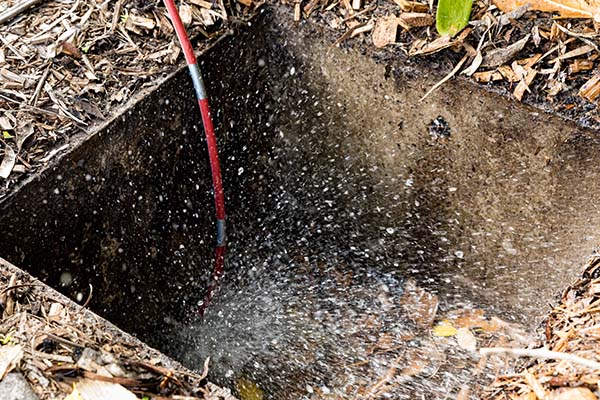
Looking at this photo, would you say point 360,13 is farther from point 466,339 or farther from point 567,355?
point 567,355

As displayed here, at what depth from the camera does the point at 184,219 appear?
2025 mm

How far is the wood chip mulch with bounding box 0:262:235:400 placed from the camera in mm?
1151

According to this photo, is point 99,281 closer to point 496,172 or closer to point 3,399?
point 3,399

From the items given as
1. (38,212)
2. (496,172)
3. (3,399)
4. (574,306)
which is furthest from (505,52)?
(3,399)

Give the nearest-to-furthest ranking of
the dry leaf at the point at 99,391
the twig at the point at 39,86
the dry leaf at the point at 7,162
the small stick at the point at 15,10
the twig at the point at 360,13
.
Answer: the dry leaf at the point at 99,391, the dry leaf at the point at 7,162, the twig at the point at 39,86, the small stick at the point at 15,10, the twig at the point at 360,13

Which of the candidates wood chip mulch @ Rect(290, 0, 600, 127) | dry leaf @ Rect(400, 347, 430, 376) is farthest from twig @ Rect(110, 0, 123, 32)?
dry leaf @ Rect(400, 347, 430, 376)

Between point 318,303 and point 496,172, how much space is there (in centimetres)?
67

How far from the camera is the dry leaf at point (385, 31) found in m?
1.97

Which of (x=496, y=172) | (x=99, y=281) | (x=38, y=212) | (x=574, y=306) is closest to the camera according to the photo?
(x=574, y=306)

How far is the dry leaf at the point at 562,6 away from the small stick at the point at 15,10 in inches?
49.8

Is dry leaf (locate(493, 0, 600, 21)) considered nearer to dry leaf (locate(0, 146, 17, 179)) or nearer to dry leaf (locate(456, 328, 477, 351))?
dry leaf (locate(456, 328, 477, 351))

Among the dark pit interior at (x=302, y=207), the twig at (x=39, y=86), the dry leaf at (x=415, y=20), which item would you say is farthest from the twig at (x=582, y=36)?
the twig at (x=39, y=86)

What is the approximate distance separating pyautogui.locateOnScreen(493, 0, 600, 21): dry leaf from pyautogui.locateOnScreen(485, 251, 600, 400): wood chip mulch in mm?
650

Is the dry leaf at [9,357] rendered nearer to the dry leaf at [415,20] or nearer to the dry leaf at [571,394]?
the dry leaf at [571,394]
